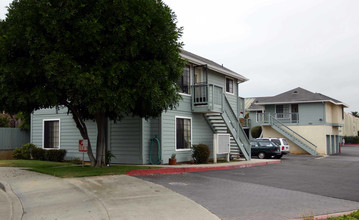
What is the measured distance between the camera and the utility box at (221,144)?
19.2 m

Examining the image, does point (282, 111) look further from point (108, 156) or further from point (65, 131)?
point (108, 156)

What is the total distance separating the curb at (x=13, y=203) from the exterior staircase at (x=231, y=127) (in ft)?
39.7

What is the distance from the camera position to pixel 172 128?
18078 mm

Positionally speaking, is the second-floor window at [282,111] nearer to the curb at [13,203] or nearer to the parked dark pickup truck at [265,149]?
the parked dark pickup truck at [265,149]

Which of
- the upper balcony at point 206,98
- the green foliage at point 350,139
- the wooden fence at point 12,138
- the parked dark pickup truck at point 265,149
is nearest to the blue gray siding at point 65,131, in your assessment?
the wooden fence at point 12,138

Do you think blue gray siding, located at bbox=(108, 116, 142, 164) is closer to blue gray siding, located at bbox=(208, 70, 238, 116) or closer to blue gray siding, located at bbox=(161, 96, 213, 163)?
blue gray siding, located at bbox=(161, 96, 213, 163)

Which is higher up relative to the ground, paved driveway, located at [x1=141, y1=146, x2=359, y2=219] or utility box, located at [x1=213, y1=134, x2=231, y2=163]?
utility box, located at [x1=213, y1=134, x2=231, y2=163]

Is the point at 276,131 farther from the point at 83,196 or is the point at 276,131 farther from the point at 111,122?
the point at 83,196

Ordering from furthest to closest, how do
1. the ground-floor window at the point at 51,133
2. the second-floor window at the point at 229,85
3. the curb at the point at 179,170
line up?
1. the second-floor window at the point at 229,85
2. the ground-floor window at the point at 51,133
3. the curb at the point at 179,170

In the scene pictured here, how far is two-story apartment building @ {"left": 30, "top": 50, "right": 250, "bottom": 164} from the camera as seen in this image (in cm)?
1723

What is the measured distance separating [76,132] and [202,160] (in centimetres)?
698

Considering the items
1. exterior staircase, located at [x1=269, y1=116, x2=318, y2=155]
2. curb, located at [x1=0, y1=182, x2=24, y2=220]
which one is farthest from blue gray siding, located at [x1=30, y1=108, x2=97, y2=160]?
exterior staircase, located at [x1=269, y1=116, x2=318, y2=155]

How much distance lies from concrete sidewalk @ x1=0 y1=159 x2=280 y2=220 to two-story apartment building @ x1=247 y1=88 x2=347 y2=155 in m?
26.3

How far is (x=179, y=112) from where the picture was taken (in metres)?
18.7
